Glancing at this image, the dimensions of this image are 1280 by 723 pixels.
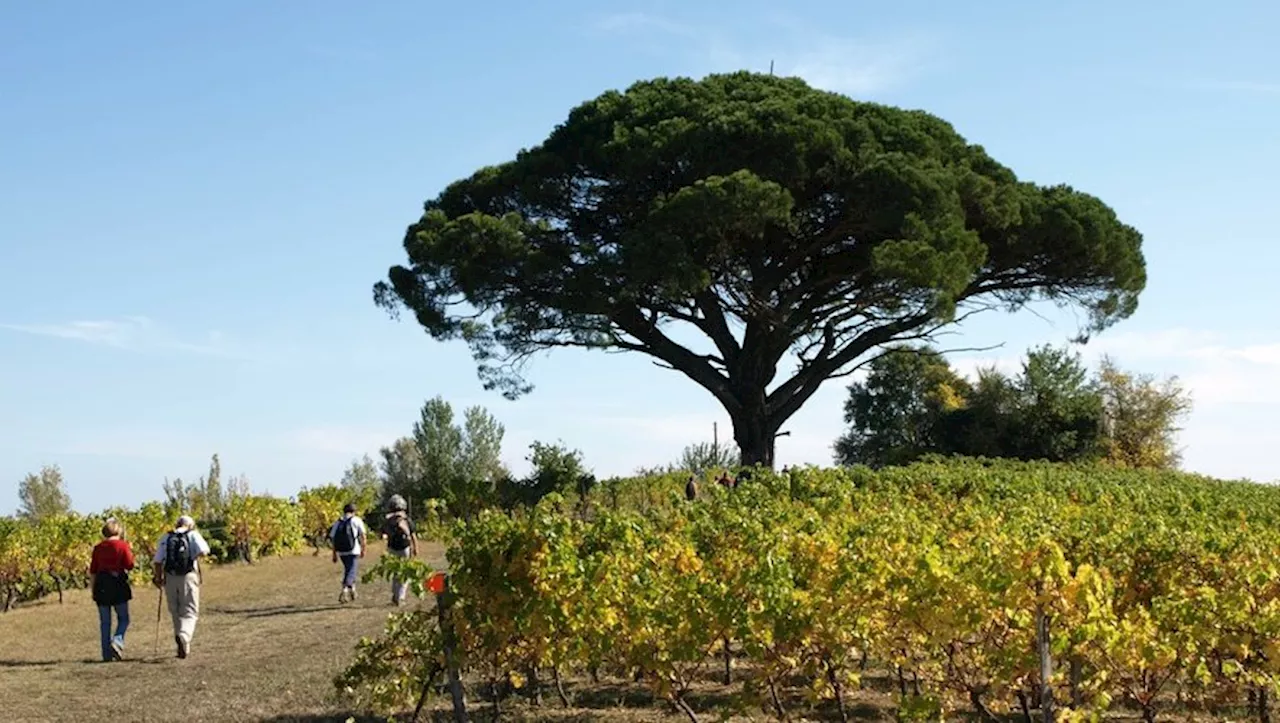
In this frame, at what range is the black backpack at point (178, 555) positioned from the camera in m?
13.8

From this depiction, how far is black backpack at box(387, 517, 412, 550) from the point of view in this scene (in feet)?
56.0

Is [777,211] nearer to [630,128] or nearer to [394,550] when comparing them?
[630,128]

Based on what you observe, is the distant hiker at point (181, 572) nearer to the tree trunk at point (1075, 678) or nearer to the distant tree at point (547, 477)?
the tree trunk at point (1075, 678)

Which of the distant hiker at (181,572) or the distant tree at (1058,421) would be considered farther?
the distant tree at (1058,421)

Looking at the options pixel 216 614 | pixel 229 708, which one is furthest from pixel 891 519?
pixel 216 614

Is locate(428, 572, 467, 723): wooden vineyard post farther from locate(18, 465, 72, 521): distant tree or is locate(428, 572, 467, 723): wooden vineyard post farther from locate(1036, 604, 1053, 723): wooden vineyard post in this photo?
locate(18, 465, 72, 521): distant tree

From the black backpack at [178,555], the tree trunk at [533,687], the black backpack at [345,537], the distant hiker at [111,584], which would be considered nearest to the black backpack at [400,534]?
the black backpack at [345,537]

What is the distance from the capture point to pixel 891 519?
1055 centimetres

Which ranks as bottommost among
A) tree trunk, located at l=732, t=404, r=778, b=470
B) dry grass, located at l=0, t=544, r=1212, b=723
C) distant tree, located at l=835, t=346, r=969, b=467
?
dry grass, located at l=0, t=544, r=1212, b=723

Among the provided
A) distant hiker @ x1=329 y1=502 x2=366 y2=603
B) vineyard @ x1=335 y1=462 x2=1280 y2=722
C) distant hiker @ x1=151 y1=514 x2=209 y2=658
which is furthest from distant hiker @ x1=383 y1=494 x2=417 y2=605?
vineyard @ x1=335 y1=462 x2=1280 y2=722

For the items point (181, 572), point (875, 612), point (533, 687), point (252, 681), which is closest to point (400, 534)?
point (181, 572)

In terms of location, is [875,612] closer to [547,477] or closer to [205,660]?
[205,660]

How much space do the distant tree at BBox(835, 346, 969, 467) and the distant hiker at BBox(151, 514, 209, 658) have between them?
3937 centimetres

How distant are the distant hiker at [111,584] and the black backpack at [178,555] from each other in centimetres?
47
